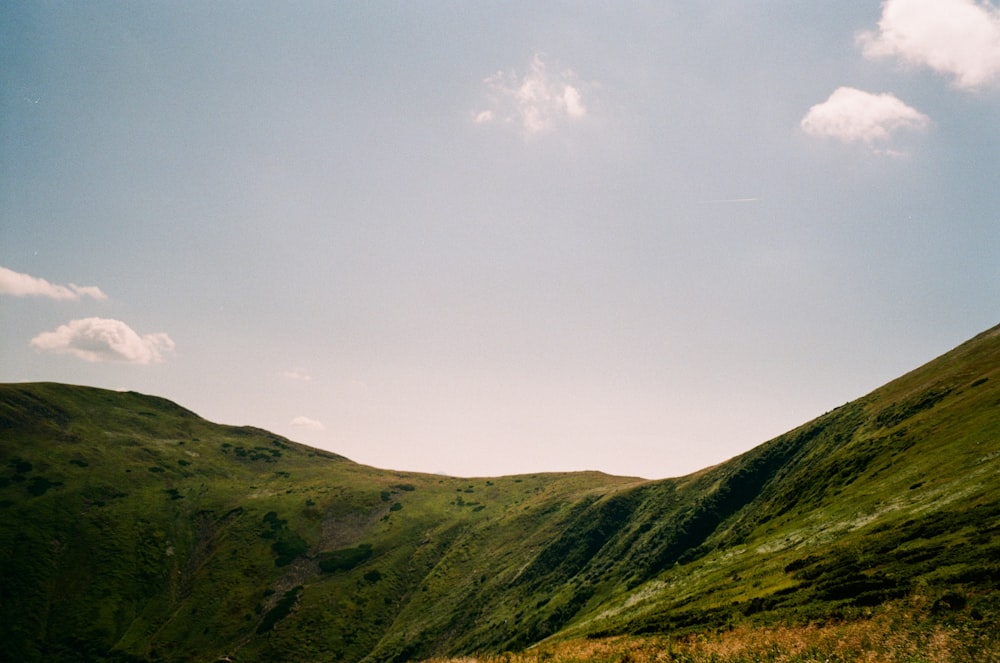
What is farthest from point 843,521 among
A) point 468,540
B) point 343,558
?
point 343,558

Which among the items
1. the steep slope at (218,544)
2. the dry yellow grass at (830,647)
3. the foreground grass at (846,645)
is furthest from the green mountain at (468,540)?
the dry yellow grass at (830,647)

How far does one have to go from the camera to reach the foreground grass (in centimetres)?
1850

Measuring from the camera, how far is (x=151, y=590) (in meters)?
101

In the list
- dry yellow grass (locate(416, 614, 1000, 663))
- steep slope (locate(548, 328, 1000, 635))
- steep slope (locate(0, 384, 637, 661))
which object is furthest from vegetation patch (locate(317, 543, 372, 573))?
dry yellow grass (locate(416, 614, 1000, 663))

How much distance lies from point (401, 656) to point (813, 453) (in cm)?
7829

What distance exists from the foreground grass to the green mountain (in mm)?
1149

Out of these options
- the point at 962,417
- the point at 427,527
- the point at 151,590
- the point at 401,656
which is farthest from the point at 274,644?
the point at 962,417

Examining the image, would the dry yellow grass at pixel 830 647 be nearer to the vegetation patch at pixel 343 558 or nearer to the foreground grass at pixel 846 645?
the foreground grass at pixel 846 645

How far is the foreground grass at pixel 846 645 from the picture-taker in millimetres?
18500

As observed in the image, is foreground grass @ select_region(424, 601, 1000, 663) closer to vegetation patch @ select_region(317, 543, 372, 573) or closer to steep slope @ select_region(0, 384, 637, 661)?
steep slope @ select_region(0, 384, 637, 661)

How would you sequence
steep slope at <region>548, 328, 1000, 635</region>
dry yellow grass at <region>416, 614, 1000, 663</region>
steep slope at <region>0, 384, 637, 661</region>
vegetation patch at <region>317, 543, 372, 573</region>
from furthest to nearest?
vegetation patch at <region>317, 543, 372, 573</region> → steep slope at <region>0, 384, 637, 661</region> → steep slope at <region>548, 328, 1000, 635</region> → dry yellow grass at <region>416, 614, 1000, 663</region>

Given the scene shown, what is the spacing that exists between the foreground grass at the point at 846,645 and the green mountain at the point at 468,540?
115cm

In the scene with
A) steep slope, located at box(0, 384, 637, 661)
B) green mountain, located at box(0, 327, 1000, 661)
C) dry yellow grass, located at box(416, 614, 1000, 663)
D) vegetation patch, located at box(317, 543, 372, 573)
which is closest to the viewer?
→ dry yellow grass, located at box(416, 614, 1000, 663)

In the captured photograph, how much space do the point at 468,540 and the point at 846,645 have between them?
379 ft
